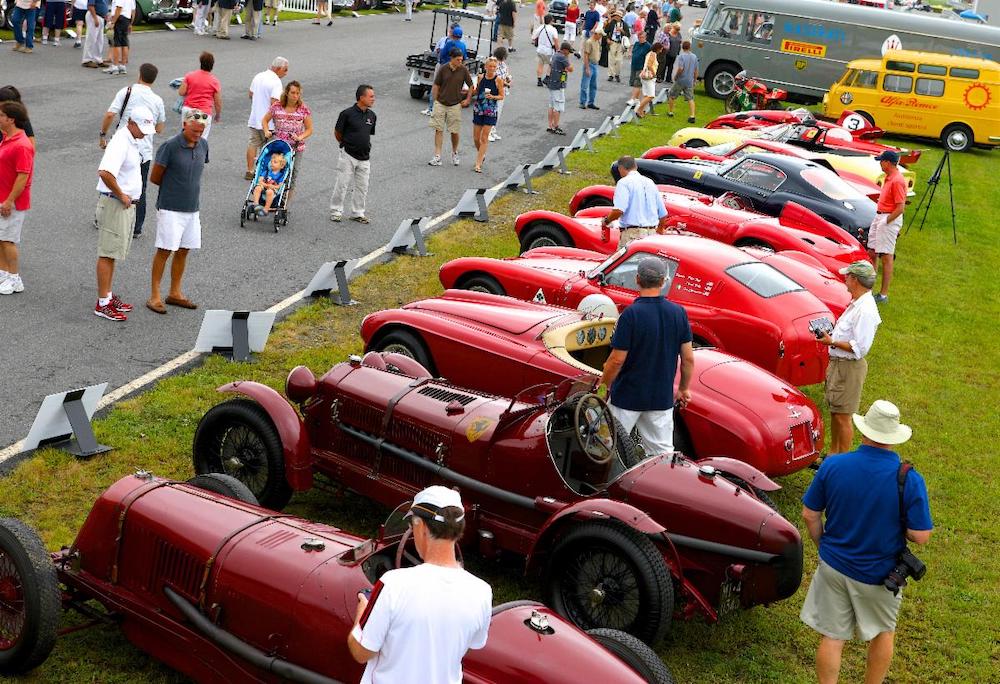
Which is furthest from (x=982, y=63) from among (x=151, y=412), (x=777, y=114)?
(x=151, y=412)

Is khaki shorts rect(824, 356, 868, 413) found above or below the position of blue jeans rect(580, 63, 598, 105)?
below

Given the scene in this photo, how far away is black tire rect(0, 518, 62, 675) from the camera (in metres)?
5.43

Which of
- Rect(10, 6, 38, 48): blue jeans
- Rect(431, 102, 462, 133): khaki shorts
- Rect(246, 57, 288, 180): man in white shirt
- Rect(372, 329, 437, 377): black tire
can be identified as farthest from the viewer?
Rect(10, 6, 38, 48): blue jeans

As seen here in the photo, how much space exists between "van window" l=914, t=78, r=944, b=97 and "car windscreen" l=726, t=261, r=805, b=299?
66.3ft

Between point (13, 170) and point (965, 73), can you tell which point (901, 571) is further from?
point (965, 73)

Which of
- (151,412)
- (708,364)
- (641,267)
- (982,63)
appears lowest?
(151,412)

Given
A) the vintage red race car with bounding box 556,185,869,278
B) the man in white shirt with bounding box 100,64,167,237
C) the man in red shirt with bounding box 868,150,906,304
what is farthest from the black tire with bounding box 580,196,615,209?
the man in white shirt with bounding box 100,64,167,237

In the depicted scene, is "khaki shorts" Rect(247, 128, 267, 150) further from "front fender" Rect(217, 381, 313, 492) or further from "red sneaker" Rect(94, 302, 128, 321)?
"front fender" Rect(217, 381, 313, 492)

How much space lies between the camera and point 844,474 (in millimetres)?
5652

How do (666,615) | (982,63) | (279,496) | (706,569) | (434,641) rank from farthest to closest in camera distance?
(982,63) → (279,496) → (706,569) → (666,615) → (434,641)

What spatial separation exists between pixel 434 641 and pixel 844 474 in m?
2.69

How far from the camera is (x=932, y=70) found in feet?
93.3

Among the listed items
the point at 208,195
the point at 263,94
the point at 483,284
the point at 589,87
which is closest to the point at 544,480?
the point at 483,284

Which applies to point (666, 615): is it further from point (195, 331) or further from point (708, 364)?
point (195, 331)
